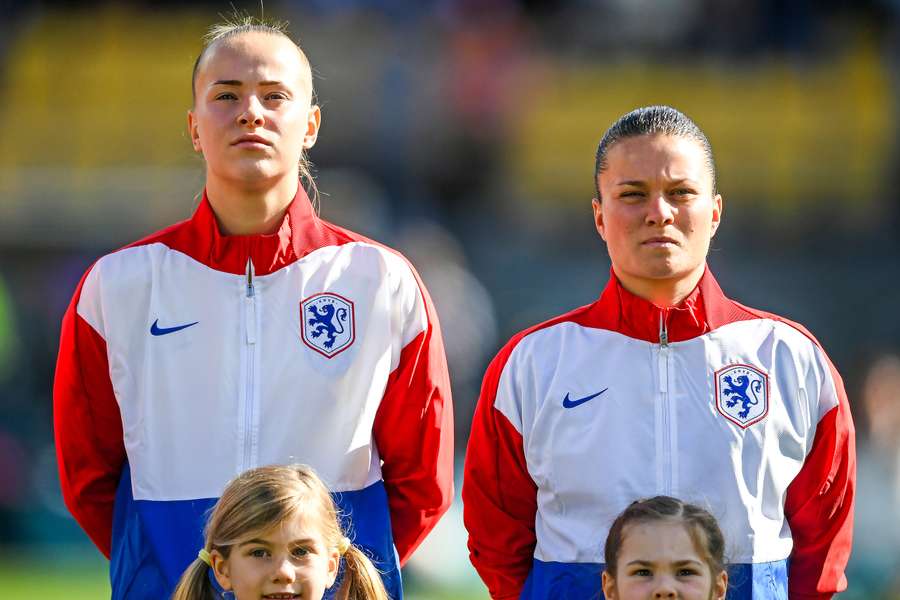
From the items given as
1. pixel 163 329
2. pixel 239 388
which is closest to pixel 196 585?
pixel 239 388

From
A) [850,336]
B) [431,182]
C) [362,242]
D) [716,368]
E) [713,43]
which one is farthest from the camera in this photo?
[713,43]

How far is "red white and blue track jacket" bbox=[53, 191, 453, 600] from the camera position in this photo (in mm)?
3512

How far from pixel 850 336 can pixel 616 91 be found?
9.59ft

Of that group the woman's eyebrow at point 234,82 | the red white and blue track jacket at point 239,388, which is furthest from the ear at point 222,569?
the woman's eyebrow at point 234,82

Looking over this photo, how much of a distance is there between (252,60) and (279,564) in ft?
3.95

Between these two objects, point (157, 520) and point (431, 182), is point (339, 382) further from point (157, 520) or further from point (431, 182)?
point (431, 182)

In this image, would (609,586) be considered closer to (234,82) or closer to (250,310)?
(250,310)

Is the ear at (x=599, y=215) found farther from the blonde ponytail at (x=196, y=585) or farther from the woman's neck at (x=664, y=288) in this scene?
the blonde ponytail at (x=196, y=585)

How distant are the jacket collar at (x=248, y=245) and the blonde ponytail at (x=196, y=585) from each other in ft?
2.32

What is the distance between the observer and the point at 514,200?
37.0ft

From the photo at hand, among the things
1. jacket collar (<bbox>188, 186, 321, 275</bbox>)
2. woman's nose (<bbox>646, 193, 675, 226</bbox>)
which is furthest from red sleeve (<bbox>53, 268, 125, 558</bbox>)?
woman's nose (<bbox>646, 193, 675, 226</bbox>)

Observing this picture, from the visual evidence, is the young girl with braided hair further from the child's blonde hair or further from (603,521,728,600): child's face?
the child's blonde hair

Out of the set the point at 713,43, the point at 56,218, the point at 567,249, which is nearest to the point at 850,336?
the point at 567,249

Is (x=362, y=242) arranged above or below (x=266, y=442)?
above
